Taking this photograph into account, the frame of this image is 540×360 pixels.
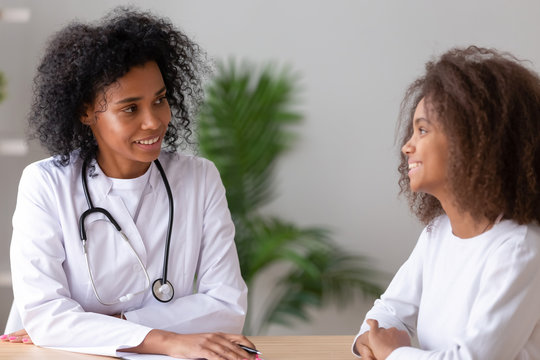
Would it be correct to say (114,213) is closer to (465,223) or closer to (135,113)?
(135,113)

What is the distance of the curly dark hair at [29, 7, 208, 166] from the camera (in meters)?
2.19

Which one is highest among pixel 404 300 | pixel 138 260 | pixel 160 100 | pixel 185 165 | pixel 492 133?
pixel 160 100

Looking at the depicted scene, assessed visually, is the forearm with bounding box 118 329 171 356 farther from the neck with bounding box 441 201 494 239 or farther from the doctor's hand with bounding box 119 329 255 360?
the neck with bounding box 441 201 494 239

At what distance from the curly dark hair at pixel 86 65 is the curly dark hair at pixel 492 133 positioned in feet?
3.13

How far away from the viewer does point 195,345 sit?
190cm

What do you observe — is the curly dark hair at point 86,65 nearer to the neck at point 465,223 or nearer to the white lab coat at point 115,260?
the white lab coat at point 115,260

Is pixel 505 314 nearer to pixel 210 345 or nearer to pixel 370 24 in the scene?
pixel 210 345

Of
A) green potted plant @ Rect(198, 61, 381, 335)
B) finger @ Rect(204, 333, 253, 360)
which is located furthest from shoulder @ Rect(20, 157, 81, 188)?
green potted plant @ Rect(198, 61, 381, 335)

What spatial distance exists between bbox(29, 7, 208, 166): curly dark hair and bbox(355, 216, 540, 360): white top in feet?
3.26

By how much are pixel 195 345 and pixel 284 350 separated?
26 centimetres

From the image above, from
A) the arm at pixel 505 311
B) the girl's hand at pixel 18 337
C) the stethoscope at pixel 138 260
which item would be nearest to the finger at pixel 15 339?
the girl's hand at pixel 18 337

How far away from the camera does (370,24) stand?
14.6 feet

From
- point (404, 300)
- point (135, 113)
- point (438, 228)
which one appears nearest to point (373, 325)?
point (404, 300)

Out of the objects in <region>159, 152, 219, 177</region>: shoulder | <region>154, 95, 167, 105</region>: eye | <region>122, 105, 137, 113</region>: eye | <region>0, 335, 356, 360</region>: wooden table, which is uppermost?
<region>154, 95, 167, 105</region>: eye
